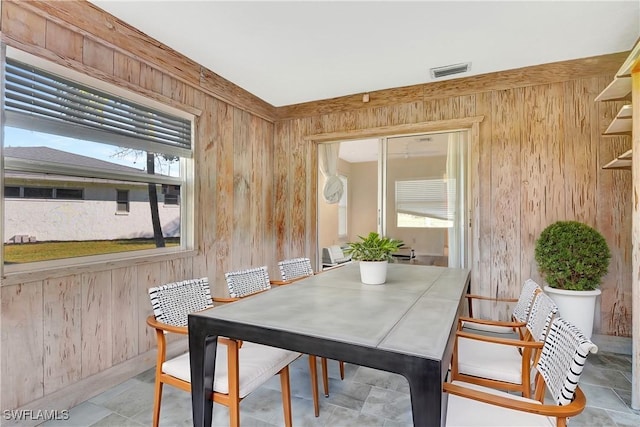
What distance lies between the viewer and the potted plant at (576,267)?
8.61 ft

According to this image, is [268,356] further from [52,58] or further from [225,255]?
[52,58]

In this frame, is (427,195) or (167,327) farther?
(427,195)

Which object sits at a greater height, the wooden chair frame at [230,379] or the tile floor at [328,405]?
the wooden chair frame at [230,379]

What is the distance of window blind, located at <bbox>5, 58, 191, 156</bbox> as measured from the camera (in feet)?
6.09

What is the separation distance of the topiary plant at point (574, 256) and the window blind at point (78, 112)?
11.2 feet

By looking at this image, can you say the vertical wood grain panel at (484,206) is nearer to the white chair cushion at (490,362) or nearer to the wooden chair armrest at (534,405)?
the white chair cushion at (490,362)

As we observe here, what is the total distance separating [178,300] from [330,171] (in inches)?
114

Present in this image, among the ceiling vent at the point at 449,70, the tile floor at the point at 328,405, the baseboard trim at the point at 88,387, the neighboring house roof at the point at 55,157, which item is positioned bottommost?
the tile floor at the point at 328,405

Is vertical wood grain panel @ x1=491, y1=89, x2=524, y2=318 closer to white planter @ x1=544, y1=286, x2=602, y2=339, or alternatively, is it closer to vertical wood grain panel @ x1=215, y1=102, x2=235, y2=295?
white planter @ x1=544, y1=286, x2=602, y2=339

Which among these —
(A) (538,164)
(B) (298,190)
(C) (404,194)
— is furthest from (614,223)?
(B) (298,190)

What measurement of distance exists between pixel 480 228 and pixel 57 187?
11.8 feet

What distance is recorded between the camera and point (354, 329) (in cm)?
123

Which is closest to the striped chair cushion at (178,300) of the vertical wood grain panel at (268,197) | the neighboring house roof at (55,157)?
the neighboring house roof at (55,157)

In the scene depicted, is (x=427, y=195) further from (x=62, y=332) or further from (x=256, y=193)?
(x=62, y=332)
